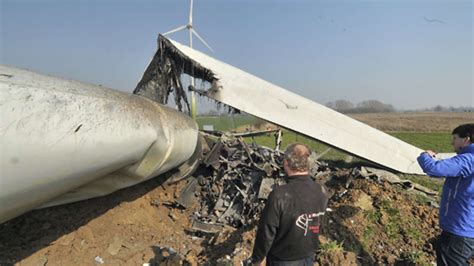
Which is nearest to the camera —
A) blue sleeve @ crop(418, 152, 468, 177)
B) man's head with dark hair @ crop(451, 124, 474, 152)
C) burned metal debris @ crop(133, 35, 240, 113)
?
blue sleeve @ crop(418, 152, 468, 177)

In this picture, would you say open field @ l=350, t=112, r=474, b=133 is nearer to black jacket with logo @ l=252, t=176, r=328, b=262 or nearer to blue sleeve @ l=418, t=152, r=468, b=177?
blue sleeve @ l=418, t=152, r=468, b=177

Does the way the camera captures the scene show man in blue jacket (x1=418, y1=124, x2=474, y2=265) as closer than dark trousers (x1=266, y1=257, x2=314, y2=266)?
No

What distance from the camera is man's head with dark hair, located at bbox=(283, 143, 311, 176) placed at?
270 cm

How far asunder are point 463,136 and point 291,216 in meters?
2.13

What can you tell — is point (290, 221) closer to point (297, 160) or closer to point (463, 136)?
point (297, 160)

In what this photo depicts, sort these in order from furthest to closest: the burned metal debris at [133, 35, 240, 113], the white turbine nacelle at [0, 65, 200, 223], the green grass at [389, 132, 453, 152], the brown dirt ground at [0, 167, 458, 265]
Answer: the green grass at [389, 132, 453, 152]
the burned metal debris at [133, 35, 240, 113]
the brown dirt ground at [0, 167, 458, 265]
the white turbine nacelle at [0, 65, 200, 223]

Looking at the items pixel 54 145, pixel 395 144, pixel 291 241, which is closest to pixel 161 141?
pixel 54 145

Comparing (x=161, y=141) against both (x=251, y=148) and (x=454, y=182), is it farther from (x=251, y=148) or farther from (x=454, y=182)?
(x=251, y=148)

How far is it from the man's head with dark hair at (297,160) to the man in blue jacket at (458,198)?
58.8 inches

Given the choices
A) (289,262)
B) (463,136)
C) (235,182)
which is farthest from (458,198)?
(235,182)

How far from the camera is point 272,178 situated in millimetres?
6102

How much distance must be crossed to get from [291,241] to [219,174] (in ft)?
12.1

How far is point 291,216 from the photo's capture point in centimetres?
267

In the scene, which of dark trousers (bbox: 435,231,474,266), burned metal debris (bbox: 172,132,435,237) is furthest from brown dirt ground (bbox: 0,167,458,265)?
dark trousers (bbox: 435,231,474,266)
